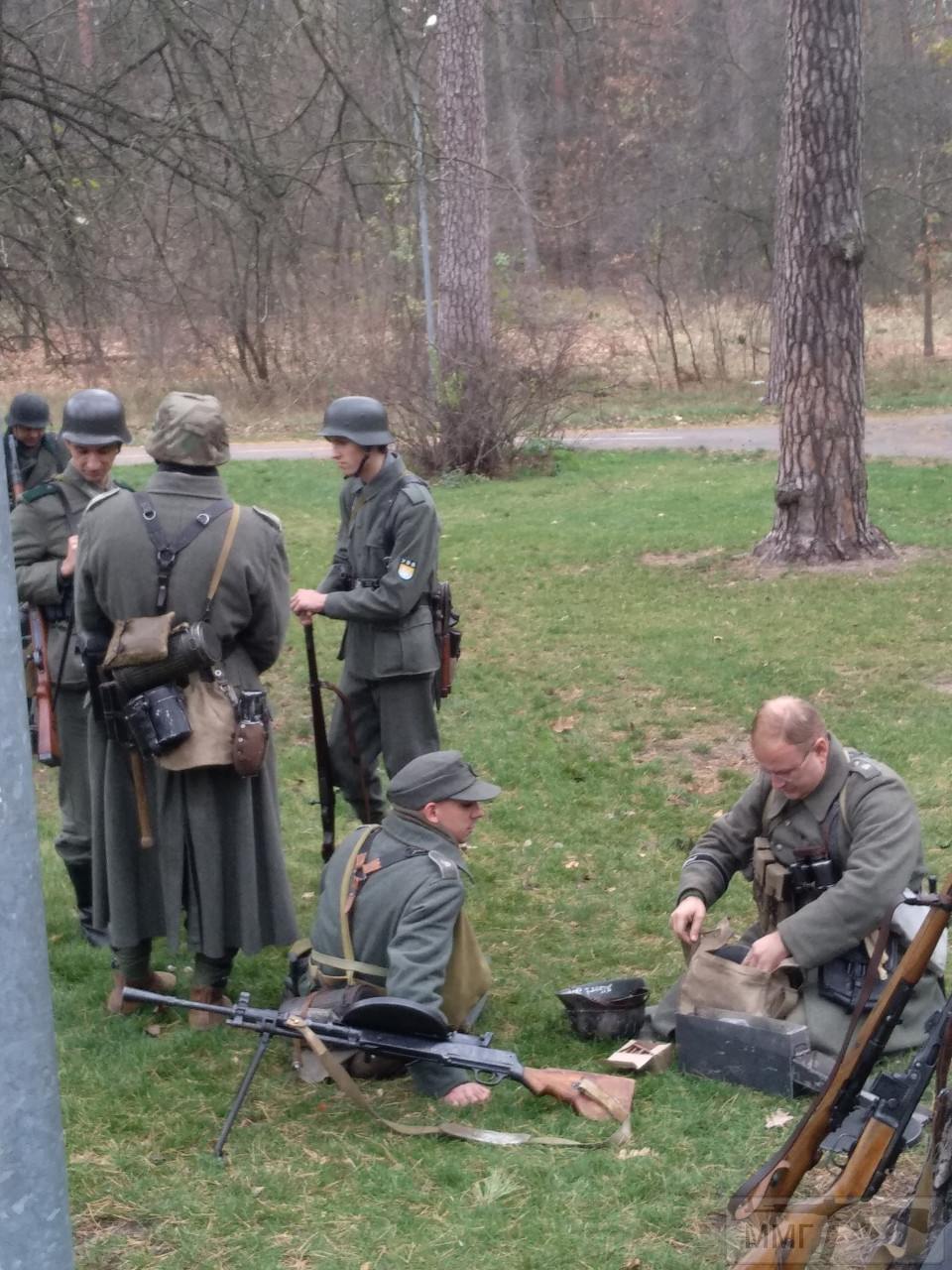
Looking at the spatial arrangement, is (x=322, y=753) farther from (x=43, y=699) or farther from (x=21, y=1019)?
(x=21, y=1019)

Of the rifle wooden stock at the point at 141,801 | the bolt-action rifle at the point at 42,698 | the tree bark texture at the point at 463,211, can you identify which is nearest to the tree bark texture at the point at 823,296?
the tree bark texture at the point at 463,211

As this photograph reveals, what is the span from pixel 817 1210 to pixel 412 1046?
1.47 meters

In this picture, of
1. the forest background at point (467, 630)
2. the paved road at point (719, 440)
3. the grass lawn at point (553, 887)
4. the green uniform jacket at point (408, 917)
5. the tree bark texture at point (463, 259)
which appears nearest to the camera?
the grass lawn at point (553, 887)

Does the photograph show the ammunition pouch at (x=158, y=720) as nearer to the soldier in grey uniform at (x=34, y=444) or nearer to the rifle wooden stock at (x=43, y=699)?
the rifle wooden stock at (x=43, y=699)

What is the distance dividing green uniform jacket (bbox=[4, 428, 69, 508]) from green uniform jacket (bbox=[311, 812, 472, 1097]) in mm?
3000

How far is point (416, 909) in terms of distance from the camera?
4.41 m

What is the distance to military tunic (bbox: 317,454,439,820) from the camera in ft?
19.5

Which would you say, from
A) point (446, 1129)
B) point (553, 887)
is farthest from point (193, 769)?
point (553, 887)

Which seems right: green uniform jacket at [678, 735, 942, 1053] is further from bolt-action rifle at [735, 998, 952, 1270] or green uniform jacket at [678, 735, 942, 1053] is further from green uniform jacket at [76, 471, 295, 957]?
green uniform jacket at [76, 471, 295, 957]

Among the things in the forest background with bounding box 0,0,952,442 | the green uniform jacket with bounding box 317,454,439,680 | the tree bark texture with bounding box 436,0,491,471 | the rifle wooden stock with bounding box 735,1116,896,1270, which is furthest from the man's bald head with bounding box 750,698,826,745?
the tree bark texture with bounding box 436,0,491,471

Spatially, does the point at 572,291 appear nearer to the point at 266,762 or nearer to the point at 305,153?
the point at 305,153

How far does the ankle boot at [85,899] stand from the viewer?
589 cm

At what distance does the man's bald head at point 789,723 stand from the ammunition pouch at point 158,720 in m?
1.80

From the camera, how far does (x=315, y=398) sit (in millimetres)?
26609
